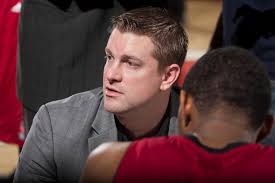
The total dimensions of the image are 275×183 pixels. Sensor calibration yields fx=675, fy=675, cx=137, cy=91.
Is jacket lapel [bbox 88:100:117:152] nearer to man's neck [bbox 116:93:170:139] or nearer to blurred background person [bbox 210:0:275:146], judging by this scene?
man's neck [bbox 116:93:170:139]

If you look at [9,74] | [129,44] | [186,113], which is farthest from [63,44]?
[186,113]

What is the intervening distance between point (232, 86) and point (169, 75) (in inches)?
20.9

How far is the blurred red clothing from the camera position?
7.70 ft

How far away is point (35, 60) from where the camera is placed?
2209mm

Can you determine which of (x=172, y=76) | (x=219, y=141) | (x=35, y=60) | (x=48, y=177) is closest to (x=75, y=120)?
(x=48, y=177)

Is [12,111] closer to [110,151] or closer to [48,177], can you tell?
[48,177]

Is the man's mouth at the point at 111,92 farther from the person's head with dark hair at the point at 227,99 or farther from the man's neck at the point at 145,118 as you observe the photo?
the person's head with dark hair at the point at 227,99

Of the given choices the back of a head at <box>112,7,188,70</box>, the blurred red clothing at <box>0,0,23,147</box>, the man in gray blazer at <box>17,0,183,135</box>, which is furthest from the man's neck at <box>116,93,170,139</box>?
the blurred red clothing at <box>0,0,23,147</box>

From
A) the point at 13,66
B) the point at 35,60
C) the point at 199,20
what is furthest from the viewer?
the point at 199,20

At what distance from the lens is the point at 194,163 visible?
1.28 meters

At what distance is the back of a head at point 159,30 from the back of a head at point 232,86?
16.4 inches

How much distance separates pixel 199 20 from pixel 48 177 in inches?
134

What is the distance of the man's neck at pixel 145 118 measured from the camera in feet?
6.00

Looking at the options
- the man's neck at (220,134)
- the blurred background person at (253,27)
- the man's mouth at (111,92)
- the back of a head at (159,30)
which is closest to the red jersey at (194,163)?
the man's neck at (220,134)
